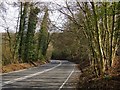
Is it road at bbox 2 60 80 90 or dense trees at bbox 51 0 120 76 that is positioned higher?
dense trees at bbox 51 0 120 76

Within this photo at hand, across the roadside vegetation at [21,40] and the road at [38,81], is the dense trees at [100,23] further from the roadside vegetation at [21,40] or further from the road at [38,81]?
the roadside vegetation at [21,40]

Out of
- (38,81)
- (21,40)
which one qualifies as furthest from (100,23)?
(21,40)

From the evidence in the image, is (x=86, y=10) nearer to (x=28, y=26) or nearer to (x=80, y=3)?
(x=80, y=3)

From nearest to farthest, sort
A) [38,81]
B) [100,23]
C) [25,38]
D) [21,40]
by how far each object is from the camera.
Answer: [100,23]
[38,81]
[21,40]
[25,38]

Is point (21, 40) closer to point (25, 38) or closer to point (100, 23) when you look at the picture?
point (25, 38)

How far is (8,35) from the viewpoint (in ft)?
156

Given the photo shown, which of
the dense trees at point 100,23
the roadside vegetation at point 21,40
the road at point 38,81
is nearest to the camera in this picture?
the dense trees at point 100,23

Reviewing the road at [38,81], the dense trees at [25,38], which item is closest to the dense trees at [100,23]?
the road at [38,81]

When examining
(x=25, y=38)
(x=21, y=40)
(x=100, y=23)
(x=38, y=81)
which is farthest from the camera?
(x=25, y=38)

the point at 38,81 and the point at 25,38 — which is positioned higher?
the point at 25,38

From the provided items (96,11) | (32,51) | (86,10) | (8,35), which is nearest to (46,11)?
(86,10)

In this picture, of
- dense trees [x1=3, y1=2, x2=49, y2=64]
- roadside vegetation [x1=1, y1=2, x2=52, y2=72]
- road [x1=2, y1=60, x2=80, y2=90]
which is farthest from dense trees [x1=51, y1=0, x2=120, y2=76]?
dense trees [x1=3, y1=2, x2=49, y2=64]

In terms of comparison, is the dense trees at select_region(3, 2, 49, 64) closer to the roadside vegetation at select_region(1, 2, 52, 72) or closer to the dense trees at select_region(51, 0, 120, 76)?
the roadside vegetation at select_region(1, 2, 52, 72)

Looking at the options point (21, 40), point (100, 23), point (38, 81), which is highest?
point (21, 40)
